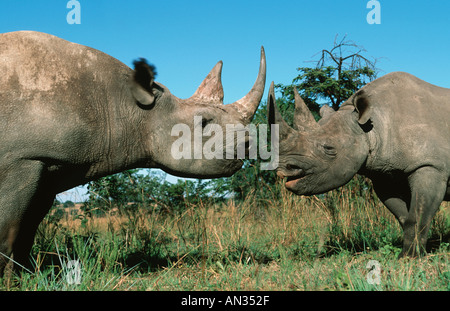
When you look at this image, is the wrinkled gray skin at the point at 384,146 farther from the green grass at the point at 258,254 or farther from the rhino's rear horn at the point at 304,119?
the green grass at the point at 258,254

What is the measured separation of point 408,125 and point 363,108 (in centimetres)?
51

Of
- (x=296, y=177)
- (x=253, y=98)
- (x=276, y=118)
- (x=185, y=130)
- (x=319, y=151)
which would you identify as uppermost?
(x=253, y=98)

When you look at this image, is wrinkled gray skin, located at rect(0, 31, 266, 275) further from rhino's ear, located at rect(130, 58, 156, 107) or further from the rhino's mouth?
the rhino's mouth

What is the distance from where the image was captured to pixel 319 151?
475 centimetres

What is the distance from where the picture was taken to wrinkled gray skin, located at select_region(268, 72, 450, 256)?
471 cm

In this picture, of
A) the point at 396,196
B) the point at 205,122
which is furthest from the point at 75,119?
the point at 396,196

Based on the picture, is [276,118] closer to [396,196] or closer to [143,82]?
[143,82]

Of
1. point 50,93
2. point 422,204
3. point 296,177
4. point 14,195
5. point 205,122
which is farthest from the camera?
point 296,177

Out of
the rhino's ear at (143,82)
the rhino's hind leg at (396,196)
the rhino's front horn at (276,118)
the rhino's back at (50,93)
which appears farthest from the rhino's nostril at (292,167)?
the rhino's back at (50,93)

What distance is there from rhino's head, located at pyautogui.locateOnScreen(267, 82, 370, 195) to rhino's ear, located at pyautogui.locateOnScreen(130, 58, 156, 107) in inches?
47.7

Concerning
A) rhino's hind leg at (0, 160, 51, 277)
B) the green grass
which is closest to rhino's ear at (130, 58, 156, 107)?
rhino's hind leg at (0, 160, 51, 277)

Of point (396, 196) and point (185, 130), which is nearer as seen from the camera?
point (185, 130)
